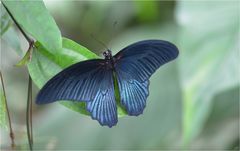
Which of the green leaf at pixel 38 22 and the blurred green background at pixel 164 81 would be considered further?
the blurred green background at pixel 164 81

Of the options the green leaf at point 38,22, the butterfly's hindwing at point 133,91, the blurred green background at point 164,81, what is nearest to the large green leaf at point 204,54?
the blurred green background at point 164,81

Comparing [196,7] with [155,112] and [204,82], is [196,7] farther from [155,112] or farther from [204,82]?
[155,112]

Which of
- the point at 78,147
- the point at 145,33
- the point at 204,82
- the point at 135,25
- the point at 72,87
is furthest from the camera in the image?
the point at 135,25

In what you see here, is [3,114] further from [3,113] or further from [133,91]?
[133,91]

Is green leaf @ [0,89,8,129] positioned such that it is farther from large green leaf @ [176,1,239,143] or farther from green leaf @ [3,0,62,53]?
large green leaf @ [176,1,239,143]

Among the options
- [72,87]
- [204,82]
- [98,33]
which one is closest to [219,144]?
[204,82]

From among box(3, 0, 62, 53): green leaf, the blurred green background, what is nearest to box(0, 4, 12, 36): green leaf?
the blurred green background

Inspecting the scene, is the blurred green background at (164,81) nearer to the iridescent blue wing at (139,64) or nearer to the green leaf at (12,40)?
the green leaf at (12,40)
